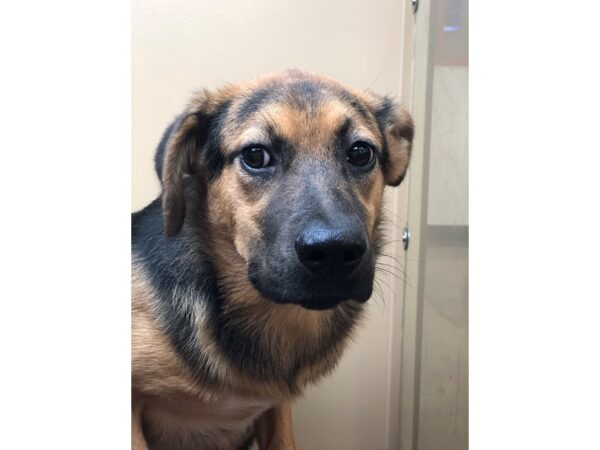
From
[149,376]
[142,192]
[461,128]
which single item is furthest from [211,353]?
[461,128]

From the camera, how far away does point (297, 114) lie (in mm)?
1333

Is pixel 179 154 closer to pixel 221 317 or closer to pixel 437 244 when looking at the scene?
pixel 221 317

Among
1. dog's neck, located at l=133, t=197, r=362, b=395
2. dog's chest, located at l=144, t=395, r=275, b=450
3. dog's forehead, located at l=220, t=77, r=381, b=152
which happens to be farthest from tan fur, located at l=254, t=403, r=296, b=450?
dog's forehead, located at l=220, t=77, r=381, b=152

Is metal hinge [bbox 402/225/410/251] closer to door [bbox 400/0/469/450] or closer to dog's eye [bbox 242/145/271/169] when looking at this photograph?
door [bbox 400/0/469/450]

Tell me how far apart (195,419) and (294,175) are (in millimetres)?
675

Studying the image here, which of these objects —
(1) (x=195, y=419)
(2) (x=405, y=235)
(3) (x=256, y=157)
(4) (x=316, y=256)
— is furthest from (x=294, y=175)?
(1) (x=195, y=419)

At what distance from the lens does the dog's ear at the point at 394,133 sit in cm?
152

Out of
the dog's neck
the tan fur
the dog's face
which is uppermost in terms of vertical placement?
A: the dog's face

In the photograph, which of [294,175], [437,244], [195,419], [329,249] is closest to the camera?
[329,249]

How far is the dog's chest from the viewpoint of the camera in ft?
4.68

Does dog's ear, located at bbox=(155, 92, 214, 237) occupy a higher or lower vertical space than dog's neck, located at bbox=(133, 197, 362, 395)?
higher

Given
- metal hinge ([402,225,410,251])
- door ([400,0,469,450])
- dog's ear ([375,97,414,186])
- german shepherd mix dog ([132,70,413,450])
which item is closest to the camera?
german shepherd mix dog ([132,70,413,450])

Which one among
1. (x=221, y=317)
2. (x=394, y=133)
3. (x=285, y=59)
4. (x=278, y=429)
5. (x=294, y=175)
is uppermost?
(x=285, y=59)

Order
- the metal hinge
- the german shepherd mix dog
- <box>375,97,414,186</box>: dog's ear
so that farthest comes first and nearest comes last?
1. the metal hinge
2. <box>375,97,414,186</box>: dog's ear
3. the german shepherd mix dog
